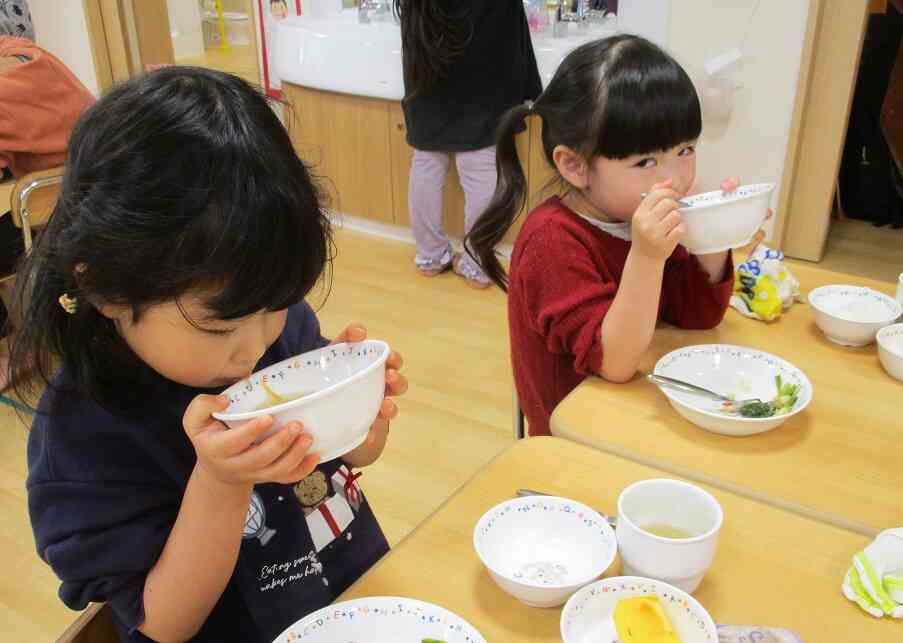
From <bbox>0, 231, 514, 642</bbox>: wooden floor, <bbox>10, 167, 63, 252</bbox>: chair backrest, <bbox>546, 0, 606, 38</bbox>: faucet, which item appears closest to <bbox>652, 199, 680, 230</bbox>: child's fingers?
<bbox>0, 231, 514, 642</bbox>: wooden floor

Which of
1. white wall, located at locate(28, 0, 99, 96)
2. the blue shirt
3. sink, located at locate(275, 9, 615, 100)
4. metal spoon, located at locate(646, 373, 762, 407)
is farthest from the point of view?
white wall, located at locate(28, 0, 99, 96)

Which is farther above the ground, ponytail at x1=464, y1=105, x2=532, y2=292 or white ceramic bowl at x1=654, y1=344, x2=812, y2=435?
ponytail at x1=464, y1=105, x2=532, y2=292

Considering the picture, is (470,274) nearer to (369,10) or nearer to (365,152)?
(365,152)

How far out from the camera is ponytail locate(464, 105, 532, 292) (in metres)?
1.42

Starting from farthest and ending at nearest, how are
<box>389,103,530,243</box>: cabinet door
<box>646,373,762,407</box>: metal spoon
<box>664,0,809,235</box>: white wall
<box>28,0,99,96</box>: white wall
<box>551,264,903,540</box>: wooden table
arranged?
<box>28,0,99,96</box>: white wall, <box>389,103,530,243</box>: cabinet door, <box>664,0,809,235</box>: white wall, <box>646,373,762,407</box>: metal spoon, <box>551,264,903,540</box>: wooden table

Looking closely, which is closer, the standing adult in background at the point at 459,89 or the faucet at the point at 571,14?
the standing adult in background at the point at 459,89

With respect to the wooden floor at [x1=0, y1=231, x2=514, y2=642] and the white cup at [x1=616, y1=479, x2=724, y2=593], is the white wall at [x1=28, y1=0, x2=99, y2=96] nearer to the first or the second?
the wooden floor at [x1=0, y1=231, x2=514, y2=642]

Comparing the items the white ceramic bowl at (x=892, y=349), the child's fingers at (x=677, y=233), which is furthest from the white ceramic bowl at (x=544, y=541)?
the white ceramic bowl at (x=892, y=349)

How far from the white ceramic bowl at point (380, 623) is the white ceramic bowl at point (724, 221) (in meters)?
0.62

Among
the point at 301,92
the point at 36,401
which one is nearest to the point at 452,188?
the point at 301,92

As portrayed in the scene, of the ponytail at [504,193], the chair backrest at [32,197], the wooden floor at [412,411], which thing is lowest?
the wooden floor at [412,411]

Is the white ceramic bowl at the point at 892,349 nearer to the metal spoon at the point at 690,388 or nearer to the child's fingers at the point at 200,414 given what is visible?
the metal spoon at the point at 690,388

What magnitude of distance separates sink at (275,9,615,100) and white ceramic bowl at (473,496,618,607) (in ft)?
8.12

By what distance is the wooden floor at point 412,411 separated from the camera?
1886mm
